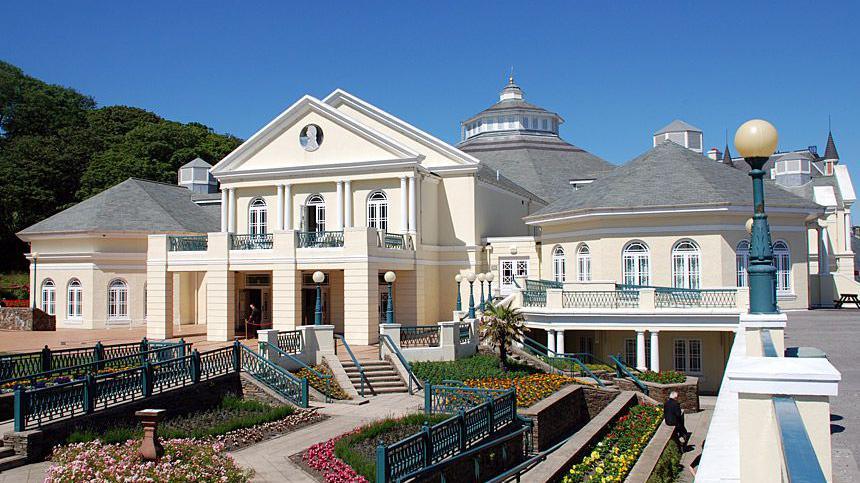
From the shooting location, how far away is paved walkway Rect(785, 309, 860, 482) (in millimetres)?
9227

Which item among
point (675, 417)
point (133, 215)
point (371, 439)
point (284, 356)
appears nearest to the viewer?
point (371, 439)

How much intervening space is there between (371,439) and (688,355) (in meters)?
16.9

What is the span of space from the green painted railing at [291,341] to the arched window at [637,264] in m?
13.5

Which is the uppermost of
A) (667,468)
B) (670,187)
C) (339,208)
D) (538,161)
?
(538,161)

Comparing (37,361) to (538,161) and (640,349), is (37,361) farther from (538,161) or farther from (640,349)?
(538,161)

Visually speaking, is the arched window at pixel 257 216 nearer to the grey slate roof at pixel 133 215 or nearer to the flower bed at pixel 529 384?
the grey slate roof at pixel 133 215

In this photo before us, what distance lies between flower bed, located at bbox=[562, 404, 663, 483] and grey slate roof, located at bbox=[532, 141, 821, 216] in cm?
1049

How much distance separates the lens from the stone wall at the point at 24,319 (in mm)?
37188

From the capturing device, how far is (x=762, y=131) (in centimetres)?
804

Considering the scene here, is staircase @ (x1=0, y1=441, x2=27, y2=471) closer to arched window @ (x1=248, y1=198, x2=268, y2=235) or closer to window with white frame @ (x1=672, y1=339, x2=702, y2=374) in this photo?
arched window @ (x1=248, y1=198, x2=268, y2=235)

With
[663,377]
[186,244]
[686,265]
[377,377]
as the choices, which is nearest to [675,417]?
[663,377]

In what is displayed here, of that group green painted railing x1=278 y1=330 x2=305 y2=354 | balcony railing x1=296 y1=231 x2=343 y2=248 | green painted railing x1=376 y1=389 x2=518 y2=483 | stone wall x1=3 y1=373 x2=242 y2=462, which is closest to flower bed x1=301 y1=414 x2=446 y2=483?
green painted railing x1=376 y1=389 x2=518 y2=483

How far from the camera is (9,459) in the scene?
1410 cm

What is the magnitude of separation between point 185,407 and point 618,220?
1856 cm
